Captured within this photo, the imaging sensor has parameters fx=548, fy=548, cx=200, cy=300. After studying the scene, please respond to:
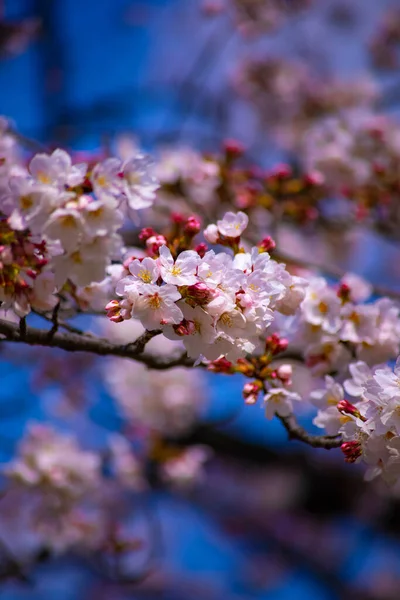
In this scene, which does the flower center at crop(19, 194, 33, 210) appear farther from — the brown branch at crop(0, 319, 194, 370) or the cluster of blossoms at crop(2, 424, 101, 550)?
the cluster of blossoms at crop(2, 424, 101, 550)

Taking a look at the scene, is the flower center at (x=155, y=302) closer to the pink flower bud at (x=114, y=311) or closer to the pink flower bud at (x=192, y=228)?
the pink flower bud at (x=114, y=311)

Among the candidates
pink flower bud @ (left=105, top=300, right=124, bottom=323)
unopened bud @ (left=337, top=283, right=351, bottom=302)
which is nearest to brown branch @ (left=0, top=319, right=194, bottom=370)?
pink flower bud @ (left=105, top=300, right=124, bottom=323)

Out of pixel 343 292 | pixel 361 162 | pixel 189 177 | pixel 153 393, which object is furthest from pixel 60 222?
pixel 153 393

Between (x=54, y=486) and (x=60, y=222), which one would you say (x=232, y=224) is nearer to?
(x=60, y=222)

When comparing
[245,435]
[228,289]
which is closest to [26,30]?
[228,289]

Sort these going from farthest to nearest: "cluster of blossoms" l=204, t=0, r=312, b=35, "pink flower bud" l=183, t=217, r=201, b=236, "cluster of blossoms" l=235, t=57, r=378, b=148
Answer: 1. "cluster of blossoms" l=235, t=57, r=378, b=148
2. "cluster of blossoms" l=204, t=0, r=312, b=35
3. "pink flower bud" l=183, t=217, r=201, b=236
